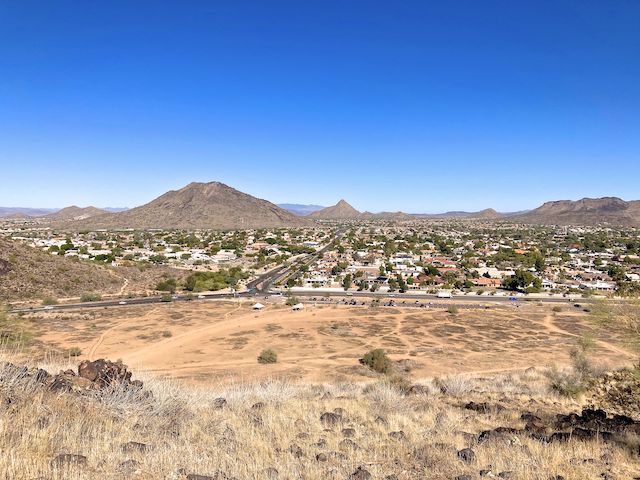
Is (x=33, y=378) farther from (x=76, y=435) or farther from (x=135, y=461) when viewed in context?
(x=135, y=461)

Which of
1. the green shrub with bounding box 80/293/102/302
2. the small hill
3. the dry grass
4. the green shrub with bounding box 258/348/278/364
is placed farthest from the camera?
the green shrub with bounding box 80/293/102/302

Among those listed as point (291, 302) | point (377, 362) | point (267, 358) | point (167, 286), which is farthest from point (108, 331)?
point (377, 362)

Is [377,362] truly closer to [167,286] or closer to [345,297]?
[345,297]

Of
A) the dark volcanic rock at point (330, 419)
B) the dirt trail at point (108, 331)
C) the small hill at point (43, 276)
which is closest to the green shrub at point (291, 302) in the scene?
the dirt trail at point (108, 331)

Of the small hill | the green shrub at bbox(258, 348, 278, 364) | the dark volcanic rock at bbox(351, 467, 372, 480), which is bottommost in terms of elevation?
the green shrub at bbox(258, 348, 278, 364)

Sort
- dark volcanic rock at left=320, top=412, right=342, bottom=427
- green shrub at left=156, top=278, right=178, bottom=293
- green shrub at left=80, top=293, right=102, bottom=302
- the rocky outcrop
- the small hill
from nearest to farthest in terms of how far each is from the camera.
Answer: the rocky outcrop
dark volcanic rock at left=320, top=412, right=342, bottom=427
the small hill
green shrub at left=80, top=293, right=102, bottom=302
green shrub at left=156, top=278, right=178, bottom=293

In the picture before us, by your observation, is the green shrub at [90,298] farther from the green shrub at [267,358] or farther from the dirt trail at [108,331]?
the green shrub at [267,358]

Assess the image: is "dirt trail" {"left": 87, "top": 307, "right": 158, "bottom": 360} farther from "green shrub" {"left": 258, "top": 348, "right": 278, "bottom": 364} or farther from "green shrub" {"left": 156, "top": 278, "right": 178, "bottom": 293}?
"green shrub" {"left": 156, "top": 278, "right": 178, "bottom": 293}

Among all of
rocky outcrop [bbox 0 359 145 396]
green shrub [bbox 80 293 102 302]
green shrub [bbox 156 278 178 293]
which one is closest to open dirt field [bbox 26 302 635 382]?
green shrub [bbox 80 293 102 302]
